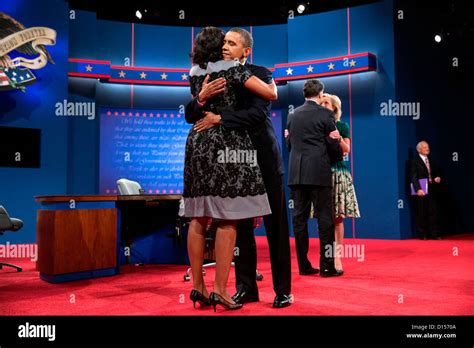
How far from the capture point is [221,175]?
101 inches

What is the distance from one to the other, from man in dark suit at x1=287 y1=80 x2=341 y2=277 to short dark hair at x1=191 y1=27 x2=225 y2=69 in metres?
1.59

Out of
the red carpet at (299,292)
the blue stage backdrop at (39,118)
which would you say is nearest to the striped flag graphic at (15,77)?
the blue stage backdrop at (39,118)

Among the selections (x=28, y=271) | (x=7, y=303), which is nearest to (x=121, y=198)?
(x=28, y=271)

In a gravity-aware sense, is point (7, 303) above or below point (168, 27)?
below

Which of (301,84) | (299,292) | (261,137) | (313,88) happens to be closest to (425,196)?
(301,84)

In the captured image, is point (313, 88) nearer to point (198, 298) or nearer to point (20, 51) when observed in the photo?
point (198, 298)

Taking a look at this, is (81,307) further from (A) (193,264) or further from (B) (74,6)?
(B) (74,6)

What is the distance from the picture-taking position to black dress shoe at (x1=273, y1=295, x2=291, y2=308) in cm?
276

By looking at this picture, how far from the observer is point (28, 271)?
468 cm

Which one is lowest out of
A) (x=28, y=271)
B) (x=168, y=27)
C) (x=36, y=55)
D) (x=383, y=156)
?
(x=28, y=271)

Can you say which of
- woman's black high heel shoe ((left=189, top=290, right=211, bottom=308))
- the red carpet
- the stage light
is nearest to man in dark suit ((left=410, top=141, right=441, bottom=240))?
the red carpet

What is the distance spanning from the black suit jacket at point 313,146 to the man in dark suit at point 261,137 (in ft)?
4.09

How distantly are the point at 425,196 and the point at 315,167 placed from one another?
173 inches
